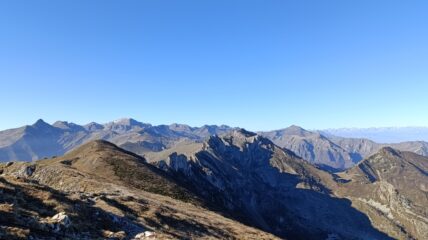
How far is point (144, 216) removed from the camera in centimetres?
5528

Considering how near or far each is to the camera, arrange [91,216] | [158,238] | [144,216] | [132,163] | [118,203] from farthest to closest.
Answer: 1. [132,163]
2. [118,203]
3. [144,216]
4. [91,216]
5. [158,238]

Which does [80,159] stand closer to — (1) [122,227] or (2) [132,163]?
(2) [132,163]

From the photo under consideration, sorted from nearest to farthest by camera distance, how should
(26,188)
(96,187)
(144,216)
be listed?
(26,188) → (144,216) → (96,187)

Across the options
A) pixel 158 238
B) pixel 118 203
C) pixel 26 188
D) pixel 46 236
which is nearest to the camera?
pixel 46 236

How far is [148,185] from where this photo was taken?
10512 cm

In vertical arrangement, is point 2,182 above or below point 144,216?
above

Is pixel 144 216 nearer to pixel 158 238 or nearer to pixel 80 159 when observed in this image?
pixel 158 238

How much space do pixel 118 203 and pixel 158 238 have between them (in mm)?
23380

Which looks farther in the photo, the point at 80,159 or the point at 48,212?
the point at 80,159

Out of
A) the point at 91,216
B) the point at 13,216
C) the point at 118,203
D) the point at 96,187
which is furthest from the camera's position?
the point at 96,187

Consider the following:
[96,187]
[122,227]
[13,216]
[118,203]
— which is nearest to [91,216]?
[122,227]

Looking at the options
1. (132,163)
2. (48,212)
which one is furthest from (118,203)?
(132,163)

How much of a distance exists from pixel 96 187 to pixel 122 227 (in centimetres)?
3723

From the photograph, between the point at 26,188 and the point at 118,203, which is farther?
the point at 118,203
